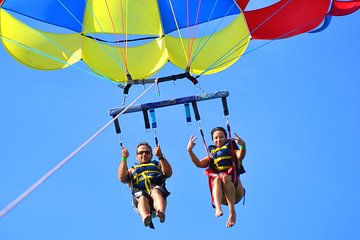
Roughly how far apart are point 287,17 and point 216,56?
0.98 m

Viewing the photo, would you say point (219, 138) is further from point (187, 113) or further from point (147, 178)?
point (147, 178)

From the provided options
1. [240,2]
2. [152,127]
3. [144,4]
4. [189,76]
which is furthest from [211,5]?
[152,127]

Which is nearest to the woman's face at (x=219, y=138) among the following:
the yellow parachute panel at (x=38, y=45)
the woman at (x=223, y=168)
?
the woman at (x=223, y=168)

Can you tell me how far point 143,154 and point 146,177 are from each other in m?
0.34

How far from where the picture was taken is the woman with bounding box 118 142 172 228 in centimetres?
564

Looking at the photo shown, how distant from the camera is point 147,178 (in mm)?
5902

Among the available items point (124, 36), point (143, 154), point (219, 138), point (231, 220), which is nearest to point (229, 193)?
point (231, 220)

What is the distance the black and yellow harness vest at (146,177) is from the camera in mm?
5891

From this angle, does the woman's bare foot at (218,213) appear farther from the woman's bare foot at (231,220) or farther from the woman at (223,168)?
the woman's bare foot at (231,220)

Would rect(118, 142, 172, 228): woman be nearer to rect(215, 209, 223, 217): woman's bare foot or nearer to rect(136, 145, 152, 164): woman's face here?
rect(136, 145, 152, 164): woman's face

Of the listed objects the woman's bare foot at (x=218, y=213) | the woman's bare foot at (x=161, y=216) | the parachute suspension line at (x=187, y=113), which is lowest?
the woman's bare foot at (x=218, y=213)

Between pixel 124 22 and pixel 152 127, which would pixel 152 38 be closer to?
pixel 124 22

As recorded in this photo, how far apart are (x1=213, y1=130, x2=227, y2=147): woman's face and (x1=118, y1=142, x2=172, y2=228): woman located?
556 millimetres

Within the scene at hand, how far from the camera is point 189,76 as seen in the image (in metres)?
6.47
